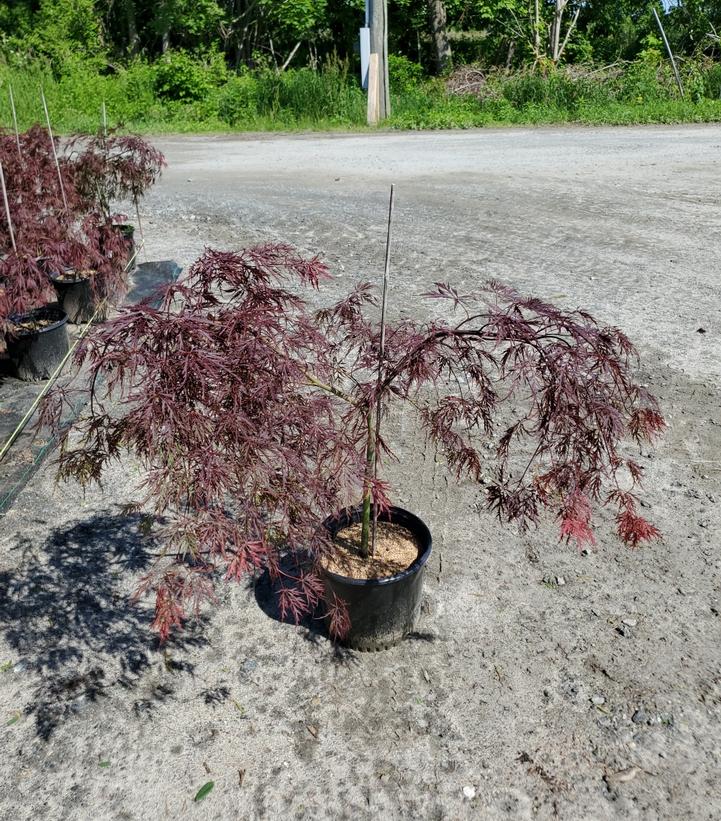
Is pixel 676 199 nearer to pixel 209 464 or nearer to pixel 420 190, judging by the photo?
pixel 420 190

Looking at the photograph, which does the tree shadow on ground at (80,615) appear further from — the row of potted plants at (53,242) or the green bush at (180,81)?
the green bush at (180,81)

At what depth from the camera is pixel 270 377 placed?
222cm

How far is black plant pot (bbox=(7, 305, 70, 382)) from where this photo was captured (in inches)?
188

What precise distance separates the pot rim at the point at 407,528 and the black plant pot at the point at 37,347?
9.01ft

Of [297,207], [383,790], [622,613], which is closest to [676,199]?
[297,207]

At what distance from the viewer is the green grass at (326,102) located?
1452cm

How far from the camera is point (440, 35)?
19250 mm

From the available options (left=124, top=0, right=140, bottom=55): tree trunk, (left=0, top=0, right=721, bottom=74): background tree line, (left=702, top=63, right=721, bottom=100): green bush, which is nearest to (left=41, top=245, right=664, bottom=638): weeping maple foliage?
(left=702, top=63, right=721, bottom=100): green bush

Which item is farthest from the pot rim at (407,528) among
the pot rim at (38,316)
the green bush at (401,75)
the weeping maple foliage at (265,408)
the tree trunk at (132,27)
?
the tree trunk at (132,27)

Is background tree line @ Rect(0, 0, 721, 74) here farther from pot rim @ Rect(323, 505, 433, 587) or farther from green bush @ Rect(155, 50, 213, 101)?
pot rim @ Rect(323, 505, 433, 587)

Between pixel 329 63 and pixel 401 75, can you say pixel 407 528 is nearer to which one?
pixel 329 63

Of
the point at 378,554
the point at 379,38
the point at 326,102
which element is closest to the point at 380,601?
the point at 378,554

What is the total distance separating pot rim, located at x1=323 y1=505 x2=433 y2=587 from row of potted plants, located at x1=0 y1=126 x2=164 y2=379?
2628mm

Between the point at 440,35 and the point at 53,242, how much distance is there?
17.0m
